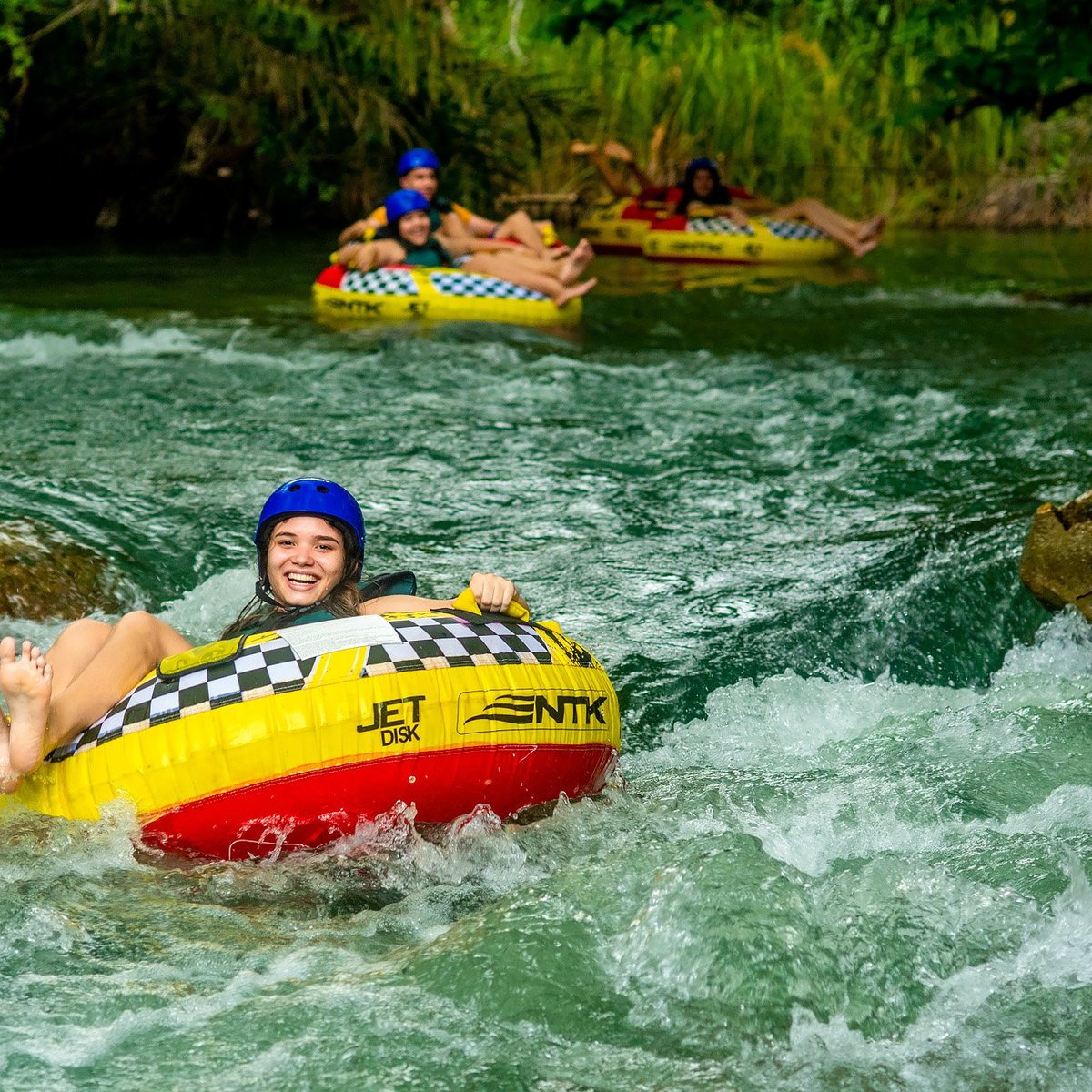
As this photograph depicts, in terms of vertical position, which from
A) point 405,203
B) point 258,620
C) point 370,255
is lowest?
point 258,620

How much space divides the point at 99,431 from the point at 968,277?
8.75 meters

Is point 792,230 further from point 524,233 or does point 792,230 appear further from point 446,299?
point 446,299

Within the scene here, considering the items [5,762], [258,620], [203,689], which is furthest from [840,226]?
[5,762]

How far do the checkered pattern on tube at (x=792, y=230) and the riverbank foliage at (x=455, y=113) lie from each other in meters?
1.22

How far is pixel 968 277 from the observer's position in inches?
518

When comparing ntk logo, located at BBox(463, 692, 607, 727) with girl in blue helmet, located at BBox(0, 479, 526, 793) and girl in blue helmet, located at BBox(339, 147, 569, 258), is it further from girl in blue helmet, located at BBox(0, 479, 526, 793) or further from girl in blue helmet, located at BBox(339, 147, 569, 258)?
girl in blue helmet, located at BBox(339, 147, 569, 258)

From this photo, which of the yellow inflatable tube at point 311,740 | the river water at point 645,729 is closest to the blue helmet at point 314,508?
the yellow inflatable tube at point 311,740

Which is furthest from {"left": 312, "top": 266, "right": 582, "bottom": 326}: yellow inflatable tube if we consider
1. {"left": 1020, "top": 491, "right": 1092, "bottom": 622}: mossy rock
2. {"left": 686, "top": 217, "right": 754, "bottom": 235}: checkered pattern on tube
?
{"left": 1020, "top": 491, "right": 1092, "bottom": 622}: mossy rock

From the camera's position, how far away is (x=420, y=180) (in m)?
10.9

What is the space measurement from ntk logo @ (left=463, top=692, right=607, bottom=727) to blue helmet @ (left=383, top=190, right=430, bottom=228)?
762cm

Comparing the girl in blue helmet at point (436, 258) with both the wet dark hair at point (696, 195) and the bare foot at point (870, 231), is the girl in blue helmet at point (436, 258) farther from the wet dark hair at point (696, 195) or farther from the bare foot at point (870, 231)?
the bare foot at point (870, 231)

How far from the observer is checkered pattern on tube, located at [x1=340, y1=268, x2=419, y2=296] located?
406 inches

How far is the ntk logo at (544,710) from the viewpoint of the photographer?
332cm

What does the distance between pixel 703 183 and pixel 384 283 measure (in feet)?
17.4
